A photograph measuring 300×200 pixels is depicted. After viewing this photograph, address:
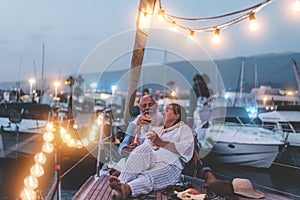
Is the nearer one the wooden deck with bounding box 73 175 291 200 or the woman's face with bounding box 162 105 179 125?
the wooden deck with bounding box 73 175 291 200

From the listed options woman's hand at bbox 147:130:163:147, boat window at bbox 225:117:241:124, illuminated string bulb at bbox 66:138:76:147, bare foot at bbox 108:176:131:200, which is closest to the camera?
bare foot at bbox 108:176:131:200

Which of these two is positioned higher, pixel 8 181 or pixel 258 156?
pixel 258 156

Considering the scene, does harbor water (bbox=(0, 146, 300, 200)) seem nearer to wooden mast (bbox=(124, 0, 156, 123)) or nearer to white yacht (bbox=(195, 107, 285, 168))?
white yacht (bbox=(195, 107, 285, 168))

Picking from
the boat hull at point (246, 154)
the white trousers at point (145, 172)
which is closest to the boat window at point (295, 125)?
the boat hull at point (246, 154)

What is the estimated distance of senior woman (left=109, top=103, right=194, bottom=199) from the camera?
96.3 inches

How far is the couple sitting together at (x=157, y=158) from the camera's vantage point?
246 cm

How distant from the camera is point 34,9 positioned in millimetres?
9594

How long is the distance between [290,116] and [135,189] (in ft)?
24.2

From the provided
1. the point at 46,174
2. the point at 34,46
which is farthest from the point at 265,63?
the point at 46,174

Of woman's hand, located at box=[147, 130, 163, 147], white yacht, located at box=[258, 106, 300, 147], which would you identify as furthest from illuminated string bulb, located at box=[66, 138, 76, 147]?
white yacht, located at box=[258, 106, 300, 147]

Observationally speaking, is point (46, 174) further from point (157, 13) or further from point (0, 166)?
point (157, 13)

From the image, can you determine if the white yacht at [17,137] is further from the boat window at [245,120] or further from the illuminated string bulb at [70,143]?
the boat window at [245,120]

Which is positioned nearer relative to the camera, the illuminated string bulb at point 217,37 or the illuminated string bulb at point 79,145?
the illuminated string bulb at point 217,37

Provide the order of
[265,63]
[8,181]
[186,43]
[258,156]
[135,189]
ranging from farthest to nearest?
[265,63]
[258,156]
[8,181]
[186,43]
[135,189]
